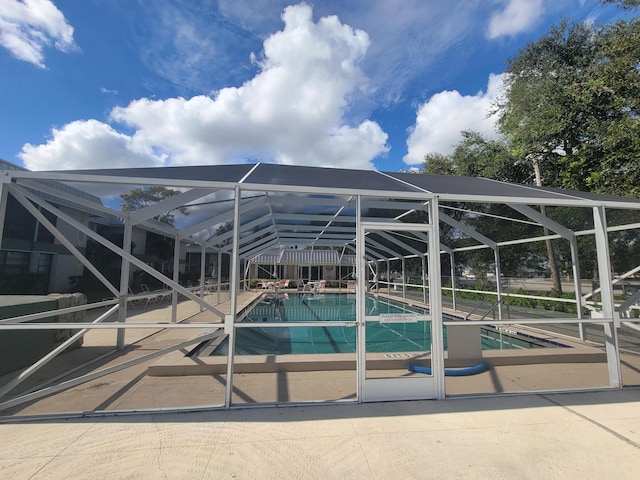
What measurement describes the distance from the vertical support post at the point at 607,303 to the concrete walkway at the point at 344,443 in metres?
0.65

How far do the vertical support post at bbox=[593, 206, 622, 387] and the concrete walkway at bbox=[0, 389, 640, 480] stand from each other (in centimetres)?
65

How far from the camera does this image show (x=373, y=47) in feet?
35.8

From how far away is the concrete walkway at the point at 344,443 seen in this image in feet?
7.93

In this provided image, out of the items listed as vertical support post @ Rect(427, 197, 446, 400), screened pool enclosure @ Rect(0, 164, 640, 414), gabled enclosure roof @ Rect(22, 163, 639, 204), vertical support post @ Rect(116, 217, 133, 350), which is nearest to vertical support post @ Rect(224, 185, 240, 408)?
screened pool enclosure @ Rect(0, 164, 640, 414)

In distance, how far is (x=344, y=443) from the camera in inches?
111

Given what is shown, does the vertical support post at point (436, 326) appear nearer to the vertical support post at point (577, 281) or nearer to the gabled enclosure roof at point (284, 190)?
the gabled enclosure roof at point (284, 190)

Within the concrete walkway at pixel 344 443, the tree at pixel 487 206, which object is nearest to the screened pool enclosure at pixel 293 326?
the concrete walkway at pixel 344 443

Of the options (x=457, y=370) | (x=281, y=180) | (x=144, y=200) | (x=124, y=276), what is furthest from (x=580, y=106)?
(x=124, y=276)

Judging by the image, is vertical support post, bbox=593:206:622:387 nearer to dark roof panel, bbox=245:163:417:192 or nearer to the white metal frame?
the white metal frame

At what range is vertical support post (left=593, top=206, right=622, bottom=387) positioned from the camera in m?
4.15

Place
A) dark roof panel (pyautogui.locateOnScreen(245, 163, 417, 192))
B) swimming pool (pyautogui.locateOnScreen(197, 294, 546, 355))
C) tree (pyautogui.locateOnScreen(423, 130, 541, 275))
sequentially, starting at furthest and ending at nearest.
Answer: tree (pyautogui.locateOnScreen(423, 130, 541, 275)) → swimming pool (pyautogui.locateOnScreen(197, 294, 546, 355)) → dark roof panel (pyautogui.locateOnScreen(245, 163, 417, 192))

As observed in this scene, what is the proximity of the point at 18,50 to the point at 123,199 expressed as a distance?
5815mm

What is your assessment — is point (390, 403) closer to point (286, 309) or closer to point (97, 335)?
point (97, 335)

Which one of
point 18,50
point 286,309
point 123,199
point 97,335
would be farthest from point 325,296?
point 18,50
